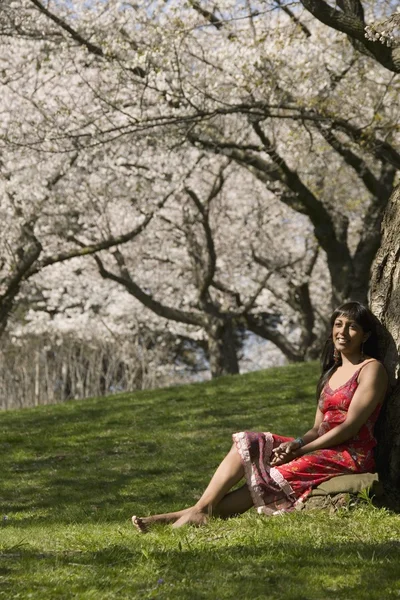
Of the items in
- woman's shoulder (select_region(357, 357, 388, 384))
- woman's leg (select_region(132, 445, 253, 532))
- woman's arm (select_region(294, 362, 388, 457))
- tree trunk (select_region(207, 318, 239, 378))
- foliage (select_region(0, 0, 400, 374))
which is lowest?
woman's leg (select_region(132, 445, 253, 532))

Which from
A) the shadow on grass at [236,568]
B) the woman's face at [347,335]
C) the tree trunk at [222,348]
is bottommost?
the shadow on grass at [236,568]

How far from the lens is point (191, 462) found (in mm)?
9320

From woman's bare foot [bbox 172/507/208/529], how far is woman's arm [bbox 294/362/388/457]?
680 millimetres

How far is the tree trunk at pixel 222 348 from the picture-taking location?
1986 cm

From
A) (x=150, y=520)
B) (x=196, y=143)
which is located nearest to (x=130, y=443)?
(x=150, y=520)

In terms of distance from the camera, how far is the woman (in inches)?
225

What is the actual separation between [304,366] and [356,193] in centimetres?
688

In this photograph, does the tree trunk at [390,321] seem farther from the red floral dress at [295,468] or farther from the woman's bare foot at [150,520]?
the woman's bare foot at [150,520]

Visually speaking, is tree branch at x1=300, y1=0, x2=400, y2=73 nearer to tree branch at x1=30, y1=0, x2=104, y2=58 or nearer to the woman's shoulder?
the woman's shoulder

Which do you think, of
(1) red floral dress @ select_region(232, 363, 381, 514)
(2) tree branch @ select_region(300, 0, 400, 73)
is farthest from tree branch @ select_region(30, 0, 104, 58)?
(1) red floral dress @ select_region(232, 363, 381, 514)

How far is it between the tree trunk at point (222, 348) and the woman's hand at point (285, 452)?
554 inches

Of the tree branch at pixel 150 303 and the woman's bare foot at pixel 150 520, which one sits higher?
the tree branch at pixel 150 303

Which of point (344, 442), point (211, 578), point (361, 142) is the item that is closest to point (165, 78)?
point (361, 142)

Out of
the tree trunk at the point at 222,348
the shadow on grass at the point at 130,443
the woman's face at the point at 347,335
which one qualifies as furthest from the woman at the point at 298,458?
the tree trunk at the point at 222,348
